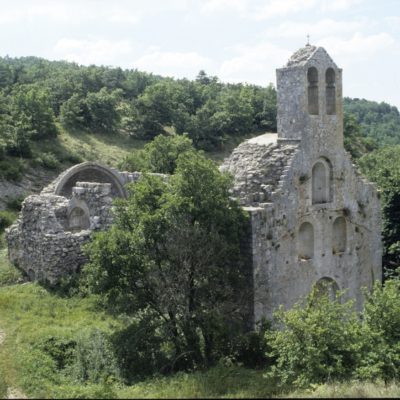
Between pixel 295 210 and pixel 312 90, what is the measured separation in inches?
165

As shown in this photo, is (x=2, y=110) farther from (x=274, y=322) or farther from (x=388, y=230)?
(x=274, y=322)

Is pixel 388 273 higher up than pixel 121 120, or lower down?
lower down

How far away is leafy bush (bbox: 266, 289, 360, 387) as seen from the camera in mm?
12234

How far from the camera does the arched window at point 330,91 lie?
1941 cm

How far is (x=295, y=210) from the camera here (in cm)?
1820

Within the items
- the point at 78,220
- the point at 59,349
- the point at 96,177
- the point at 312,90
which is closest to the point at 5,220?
the point at 96,177

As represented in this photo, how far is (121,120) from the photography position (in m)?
59.5

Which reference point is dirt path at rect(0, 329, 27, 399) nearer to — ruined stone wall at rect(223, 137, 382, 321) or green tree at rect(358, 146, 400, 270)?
ruined stone wall at rect(223, 137, 382, 321)

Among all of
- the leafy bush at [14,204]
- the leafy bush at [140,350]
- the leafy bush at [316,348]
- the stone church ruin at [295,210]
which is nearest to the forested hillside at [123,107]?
the leafy bush at [14,204]

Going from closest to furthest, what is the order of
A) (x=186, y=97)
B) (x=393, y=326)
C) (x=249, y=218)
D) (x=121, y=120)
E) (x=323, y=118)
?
(x=393, y=326)
(x=249, y=218)
(x=323, y=118)
(x=121, y=120)
(x=186, y=97)

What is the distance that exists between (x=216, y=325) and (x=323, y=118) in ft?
27.7

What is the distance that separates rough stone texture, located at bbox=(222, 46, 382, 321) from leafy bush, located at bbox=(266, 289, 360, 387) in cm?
379

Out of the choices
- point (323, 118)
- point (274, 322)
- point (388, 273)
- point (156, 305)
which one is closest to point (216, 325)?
point (156, 305)

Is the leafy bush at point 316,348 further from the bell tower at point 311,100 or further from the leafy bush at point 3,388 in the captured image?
the bell tower at point 311,100
